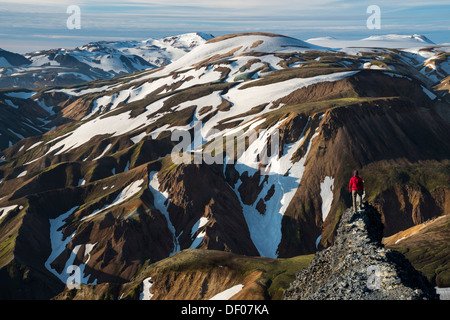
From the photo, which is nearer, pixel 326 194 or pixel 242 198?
pixel 326 194

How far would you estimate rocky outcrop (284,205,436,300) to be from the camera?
70.4ft

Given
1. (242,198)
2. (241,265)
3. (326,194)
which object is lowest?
(242,198)

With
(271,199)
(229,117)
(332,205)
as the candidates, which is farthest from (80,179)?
(332,205)

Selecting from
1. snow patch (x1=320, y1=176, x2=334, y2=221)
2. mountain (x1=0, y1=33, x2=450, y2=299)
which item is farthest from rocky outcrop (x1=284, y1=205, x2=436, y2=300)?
snow patch (x1=320, y1=176, x2=334, y2=221)

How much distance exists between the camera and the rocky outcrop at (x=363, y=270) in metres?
21.5

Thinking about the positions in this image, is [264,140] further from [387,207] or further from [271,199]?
[387,207]

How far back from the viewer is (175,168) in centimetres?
12325

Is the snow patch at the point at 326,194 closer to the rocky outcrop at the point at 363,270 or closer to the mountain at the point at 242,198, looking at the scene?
the mountain at the point at 242,198

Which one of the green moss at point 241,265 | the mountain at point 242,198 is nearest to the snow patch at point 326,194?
the mountain at point 242,198

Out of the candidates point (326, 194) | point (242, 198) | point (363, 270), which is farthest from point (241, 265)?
point (242, 198)

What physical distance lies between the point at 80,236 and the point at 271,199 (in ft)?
180

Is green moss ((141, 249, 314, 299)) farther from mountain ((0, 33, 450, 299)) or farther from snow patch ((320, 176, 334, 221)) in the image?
snow patch ((320, 176, 334, 221))

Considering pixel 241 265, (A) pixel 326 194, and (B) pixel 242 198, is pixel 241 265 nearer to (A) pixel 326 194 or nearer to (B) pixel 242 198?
(A) pixel 326 194

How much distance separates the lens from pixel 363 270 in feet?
78.0
